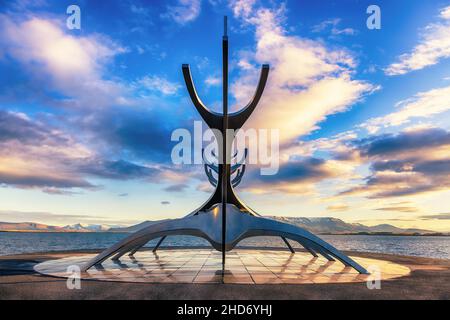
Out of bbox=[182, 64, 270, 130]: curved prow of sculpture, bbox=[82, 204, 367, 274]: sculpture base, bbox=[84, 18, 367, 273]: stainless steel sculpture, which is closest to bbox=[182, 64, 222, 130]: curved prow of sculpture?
bbox=[182, 64, 270, 130]: curved prow of sculpture

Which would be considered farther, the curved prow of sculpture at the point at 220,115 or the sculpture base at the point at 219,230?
the curved prow of sculpture at the point at 220,115

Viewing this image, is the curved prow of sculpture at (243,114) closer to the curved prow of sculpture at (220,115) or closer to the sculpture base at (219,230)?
the curved prow of sculpture at (220,115)

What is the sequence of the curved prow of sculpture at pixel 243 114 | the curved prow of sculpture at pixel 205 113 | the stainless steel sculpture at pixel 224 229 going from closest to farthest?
the stainless steel sculpture at pixel 224 229, the curved prow of sculpture at pixel 205 113, the curved prow of sculpture at pixel 243 114

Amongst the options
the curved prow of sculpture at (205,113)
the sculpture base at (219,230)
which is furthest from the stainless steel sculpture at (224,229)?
the curved prow of sculpture at (205,113)

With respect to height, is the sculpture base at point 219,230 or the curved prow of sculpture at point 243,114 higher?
the curved prow of sculpture at point 243,114

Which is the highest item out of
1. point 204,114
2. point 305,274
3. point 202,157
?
point 204,114

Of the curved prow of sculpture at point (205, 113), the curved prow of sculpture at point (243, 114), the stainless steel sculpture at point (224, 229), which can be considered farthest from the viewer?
the curved prow of sculpture at point (243, 114)

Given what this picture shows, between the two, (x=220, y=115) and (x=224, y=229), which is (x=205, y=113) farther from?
(x=224, y=229)

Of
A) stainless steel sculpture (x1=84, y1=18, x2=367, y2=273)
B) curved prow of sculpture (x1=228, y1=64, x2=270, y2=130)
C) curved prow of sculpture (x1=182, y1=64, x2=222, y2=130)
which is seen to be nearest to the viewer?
stainless steel sculpture (x1=84, y1=18, x2=367, y2=273)

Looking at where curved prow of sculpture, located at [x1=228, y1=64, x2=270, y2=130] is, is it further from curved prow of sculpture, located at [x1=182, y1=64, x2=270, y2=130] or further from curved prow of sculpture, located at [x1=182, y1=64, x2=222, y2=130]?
curved prow of sculpture, located at [x1=182, y1=64, x2=222, y2=130]
